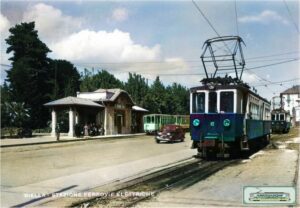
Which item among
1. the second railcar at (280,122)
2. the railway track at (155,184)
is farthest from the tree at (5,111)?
the railway track at (155,184)

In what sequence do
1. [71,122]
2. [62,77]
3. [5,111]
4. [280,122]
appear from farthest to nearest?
[62,77] → [280,122] → [71,122] → [5,111]

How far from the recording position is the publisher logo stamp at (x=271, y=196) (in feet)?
29.5

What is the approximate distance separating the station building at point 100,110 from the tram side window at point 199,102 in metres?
28.2

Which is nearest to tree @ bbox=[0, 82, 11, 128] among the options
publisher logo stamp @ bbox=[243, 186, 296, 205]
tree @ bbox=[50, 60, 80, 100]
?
→ tree @ bbox=[50, 60, 80, 100]

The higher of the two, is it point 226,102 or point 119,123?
point 226,102

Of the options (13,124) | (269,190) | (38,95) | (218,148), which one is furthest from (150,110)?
(269,190)

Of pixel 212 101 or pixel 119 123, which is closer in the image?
pixel 212 101

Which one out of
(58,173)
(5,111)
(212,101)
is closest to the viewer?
(58,173)

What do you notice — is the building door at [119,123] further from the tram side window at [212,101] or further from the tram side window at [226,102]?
the tram side window at [226,102]

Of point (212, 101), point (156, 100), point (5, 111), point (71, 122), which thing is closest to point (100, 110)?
point (71, 122)

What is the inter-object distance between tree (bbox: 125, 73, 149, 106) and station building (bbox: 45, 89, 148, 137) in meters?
14.0

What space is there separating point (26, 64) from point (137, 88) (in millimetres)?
36479

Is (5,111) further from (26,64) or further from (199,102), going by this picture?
(199,102)

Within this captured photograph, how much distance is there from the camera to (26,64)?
46156 mm
